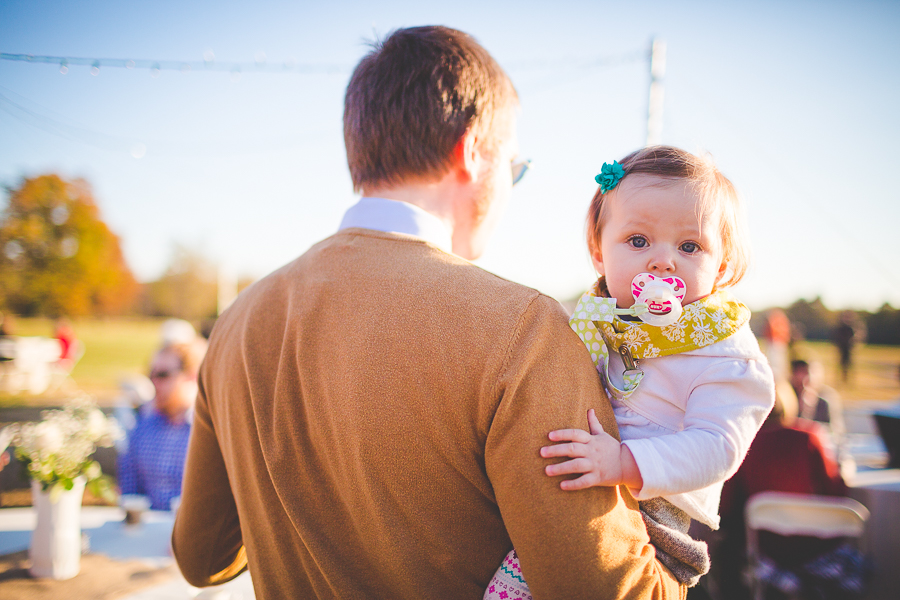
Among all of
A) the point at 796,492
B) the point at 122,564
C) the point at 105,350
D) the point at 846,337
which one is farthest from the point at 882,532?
the point at 105,350

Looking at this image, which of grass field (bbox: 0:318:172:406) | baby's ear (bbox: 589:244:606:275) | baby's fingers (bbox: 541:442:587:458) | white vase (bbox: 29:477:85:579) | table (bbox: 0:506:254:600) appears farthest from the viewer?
grass field (bbox: 0:318:172:406)

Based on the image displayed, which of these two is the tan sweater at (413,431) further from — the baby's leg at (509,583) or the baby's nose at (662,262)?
the baby's nose at (662,262)

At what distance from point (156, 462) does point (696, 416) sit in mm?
3666

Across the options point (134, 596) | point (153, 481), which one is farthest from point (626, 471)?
point (153, 481)

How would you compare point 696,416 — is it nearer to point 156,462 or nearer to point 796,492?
point 796,492

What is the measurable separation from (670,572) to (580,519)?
329 millimetres

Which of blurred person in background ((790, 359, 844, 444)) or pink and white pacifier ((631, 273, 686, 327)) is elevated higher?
pink and white pacifier ((631, 273, 686, 327))

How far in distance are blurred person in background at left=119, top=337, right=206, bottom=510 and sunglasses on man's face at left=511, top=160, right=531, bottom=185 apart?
2.91 meters

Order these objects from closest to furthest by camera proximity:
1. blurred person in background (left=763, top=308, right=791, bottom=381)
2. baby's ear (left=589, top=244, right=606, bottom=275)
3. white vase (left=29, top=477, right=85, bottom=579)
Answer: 1. baby's ear (left=589, top=244, right=606, bottom=275)
2. white vase (left=29, top=477, right=85, bottom=579)
3. blurred person in background (left=763, top=308, right=791, bottom=381)

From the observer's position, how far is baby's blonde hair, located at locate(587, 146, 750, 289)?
1.19m

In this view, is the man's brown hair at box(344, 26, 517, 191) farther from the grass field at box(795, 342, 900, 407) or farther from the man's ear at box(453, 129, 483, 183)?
the grass field at box(795, 342, 900, 407)

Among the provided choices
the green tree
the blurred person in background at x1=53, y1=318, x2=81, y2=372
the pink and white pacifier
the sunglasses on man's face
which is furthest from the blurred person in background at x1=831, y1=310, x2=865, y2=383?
the green tree

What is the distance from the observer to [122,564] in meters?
2.66

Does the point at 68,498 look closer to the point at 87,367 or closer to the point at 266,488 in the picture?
the point at 266,488
